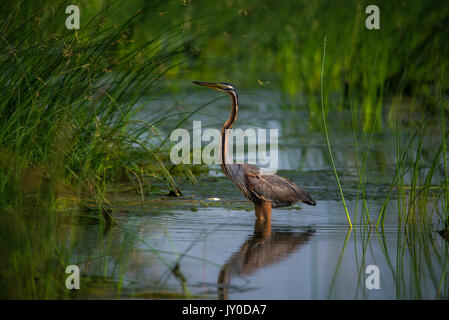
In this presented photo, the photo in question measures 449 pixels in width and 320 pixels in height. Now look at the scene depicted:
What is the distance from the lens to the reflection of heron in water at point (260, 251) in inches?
197

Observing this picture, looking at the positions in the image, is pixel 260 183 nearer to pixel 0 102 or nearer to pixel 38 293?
pixel 0 102

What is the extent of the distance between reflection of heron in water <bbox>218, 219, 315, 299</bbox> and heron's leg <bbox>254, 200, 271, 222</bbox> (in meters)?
0.10

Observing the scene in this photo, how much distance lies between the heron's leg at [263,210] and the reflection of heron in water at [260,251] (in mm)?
101

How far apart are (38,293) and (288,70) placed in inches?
448

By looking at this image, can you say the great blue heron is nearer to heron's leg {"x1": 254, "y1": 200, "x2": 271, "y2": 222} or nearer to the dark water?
heron's leg {"x1": 254, "y1": 200, "x2": 271, "y2": 222}

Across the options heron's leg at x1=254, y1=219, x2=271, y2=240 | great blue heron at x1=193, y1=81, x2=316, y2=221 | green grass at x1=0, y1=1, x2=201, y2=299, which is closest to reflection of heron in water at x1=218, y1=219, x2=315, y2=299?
heron's leg at x1=254, y1=219, x2=271, y2=240

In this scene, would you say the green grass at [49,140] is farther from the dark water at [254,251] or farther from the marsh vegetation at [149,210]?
the dark water at [254,251]

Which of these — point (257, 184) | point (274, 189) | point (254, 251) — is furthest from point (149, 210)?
point (254, 251)

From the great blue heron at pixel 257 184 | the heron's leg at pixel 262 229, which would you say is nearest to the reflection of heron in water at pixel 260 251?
the heron's leg at pixel 262 229

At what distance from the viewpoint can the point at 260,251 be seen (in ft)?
18.4

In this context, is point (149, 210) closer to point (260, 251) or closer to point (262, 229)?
point (262, 229)

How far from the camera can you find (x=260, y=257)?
214 inches
